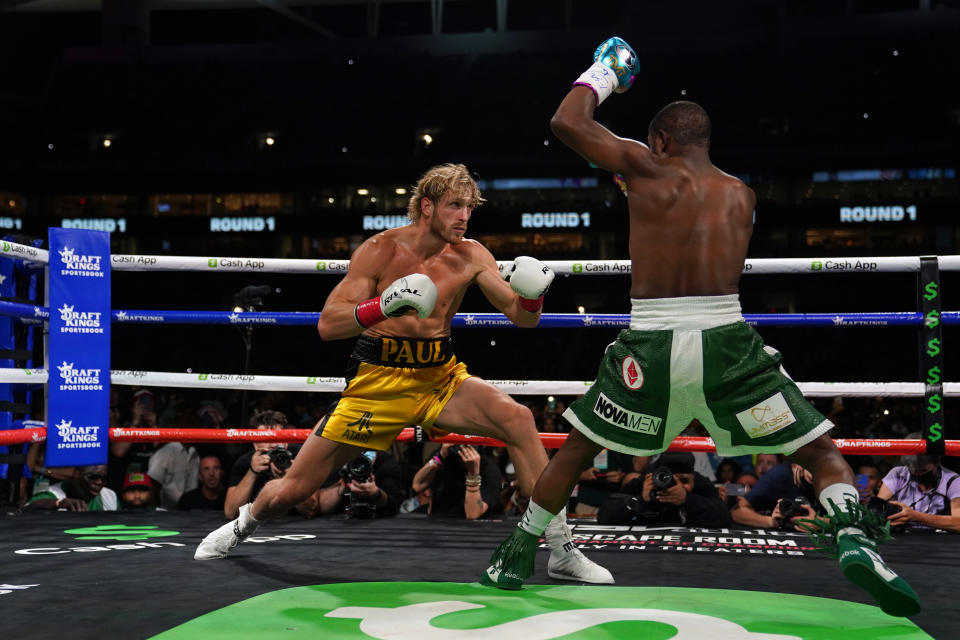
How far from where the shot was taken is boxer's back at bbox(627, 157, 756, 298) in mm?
2148

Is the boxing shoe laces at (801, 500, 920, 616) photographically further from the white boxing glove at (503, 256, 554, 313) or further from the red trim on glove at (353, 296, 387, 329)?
the red trim on glove at (353, 296, 387, 329)

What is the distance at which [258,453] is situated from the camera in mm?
3562

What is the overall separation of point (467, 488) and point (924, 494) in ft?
6.02

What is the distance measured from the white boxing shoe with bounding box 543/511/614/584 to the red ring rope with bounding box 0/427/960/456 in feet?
2.51

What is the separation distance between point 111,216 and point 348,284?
62.7ft

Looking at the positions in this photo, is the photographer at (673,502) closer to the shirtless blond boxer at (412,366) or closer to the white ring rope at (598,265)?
the white ring rope at (598,265)

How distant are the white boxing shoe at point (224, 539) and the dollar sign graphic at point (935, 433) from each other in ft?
7.84

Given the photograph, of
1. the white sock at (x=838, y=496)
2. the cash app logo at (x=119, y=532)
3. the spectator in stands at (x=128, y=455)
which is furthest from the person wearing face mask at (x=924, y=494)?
the spectator in stands at (x=128, y=455)

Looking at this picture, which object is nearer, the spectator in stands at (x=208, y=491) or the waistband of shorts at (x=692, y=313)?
the waistband of shorts at (x=692, y=313)

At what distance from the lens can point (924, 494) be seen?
12.1ft

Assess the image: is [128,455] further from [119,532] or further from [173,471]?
[119,532]

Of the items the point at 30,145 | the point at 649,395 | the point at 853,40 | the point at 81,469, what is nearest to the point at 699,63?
the point at 853,40

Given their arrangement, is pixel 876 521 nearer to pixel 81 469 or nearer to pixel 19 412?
pixel 19 412

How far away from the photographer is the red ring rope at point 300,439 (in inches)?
132
